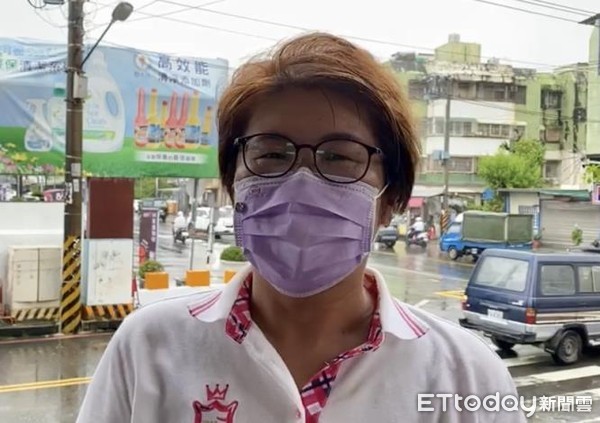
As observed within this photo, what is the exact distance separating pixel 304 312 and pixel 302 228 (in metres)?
0.20

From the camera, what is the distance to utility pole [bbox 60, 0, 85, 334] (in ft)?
31.4

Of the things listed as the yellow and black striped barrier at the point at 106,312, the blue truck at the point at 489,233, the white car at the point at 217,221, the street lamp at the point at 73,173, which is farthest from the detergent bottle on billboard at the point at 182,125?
the white car at the point at 217,221

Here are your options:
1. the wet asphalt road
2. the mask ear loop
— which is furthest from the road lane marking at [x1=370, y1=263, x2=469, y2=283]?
the mask ear loop

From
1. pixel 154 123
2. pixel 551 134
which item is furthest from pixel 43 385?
pixel 551 134

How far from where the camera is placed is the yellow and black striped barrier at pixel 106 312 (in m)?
10.0

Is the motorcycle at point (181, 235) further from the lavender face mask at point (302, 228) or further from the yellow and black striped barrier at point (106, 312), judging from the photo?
the lavender face mask at point (302, 228)

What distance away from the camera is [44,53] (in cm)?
1114

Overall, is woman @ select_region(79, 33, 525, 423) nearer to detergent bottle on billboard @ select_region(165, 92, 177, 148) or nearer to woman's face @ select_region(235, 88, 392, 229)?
woman's face @ select_region(235, 88, 392, 229)

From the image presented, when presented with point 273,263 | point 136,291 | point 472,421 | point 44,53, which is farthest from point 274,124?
point 44,53

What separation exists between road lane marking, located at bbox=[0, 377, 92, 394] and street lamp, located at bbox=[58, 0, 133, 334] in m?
2.56

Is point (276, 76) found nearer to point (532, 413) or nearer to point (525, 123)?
point (532, 413)

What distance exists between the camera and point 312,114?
59.5 inches

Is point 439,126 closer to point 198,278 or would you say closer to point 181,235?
point 181,235

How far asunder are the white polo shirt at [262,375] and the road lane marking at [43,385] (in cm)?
622
